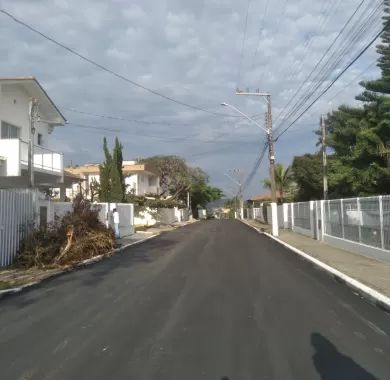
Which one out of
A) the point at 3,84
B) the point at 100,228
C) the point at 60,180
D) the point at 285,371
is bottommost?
the point at 285,371

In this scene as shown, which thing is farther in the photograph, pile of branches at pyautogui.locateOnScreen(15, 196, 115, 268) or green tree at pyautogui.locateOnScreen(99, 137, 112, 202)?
green tree at pyautogui.locateOnScreen(99, 137, 112, 202)

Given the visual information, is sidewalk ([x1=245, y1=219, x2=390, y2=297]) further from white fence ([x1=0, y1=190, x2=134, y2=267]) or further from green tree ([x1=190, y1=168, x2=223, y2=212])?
green tree ([x1=190, y1=168, x2=223, y2=212])

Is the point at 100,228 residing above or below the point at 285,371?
above

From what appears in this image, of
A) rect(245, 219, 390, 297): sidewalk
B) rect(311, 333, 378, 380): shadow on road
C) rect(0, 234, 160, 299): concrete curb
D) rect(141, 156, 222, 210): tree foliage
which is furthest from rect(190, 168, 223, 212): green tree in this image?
rect(311, 333, 378, 380): shadow on road

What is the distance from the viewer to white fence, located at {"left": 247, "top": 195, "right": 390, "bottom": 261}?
690 inches

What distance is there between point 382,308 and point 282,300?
1.82 metres

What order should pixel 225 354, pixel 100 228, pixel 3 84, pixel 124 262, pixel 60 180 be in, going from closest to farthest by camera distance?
pixel 225 354
pixel 124 262
pixel 100 228
pixel 3 84
pixel 60 180

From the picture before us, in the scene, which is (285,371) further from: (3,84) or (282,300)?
(3,84)

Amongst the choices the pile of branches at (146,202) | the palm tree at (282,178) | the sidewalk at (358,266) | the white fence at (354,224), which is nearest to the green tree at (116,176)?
the pile of branches at (146,202)

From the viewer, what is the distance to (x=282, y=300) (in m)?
11.1

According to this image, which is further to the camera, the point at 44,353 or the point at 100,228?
the point at 100,228

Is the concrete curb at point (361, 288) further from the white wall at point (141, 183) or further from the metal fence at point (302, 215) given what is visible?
the white wall at point (141, 183)

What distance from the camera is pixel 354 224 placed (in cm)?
2116

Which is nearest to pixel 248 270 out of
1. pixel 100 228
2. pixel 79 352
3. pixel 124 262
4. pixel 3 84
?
pixel 124 262
